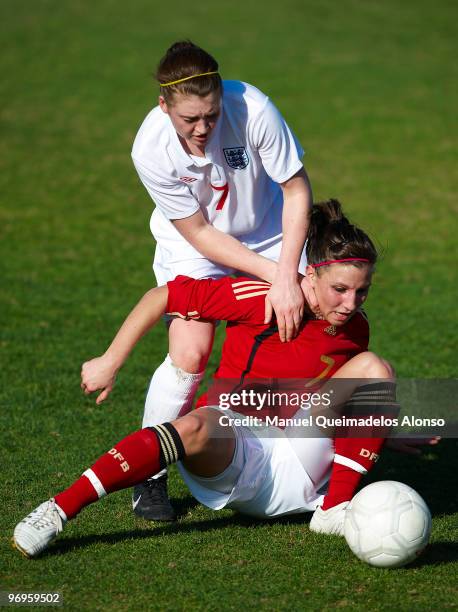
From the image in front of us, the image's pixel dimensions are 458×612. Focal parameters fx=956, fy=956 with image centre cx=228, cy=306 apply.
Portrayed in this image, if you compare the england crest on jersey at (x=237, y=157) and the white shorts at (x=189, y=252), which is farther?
the white shorts at (x=189, y=252)

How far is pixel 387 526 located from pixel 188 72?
2.33 meters

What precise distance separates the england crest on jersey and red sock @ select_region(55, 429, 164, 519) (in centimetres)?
168

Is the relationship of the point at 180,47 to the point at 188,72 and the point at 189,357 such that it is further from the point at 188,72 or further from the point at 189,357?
the point at 189,357

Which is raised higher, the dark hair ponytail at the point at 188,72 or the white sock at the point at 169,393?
the dark hair ponytail at the point at 188,72

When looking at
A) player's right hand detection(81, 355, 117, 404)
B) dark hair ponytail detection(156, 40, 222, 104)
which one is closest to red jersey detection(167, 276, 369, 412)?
player's right hand detection(81, 355, 117, 404)

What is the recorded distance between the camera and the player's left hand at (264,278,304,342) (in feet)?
15.2

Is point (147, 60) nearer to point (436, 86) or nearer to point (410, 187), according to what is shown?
point (436, 86)

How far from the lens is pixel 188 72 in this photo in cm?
464

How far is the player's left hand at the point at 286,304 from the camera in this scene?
4.65m

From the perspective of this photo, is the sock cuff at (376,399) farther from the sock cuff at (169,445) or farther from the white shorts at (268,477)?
the sock cuff at (169,445)

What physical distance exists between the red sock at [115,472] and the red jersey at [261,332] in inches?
29.5

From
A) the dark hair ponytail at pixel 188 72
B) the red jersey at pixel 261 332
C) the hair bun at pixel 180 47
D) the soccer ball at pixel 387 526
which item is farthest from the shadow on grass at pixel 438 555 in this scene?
the hair bun at pixel 180 47

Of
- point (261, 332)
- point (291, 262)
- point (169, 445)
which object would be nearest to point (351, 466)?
point (261, 332)

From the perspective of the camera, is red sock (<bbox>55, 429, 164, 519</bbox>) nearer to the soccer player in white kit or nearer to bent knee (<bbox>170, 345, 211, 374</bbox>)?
the soccer player in white kit
